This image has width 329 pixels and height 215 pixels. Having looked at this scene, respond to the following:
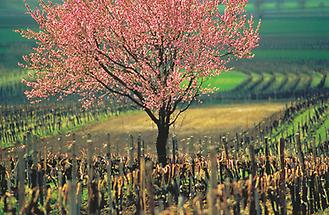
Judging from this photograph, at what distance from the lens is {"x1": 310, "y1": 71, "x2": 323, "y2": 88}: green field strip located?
245 ft

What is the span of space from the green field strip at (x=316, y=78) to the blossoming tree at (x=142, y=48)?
2064 inches

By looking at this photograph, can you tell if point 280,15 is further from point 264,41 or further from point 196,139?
point 196,139

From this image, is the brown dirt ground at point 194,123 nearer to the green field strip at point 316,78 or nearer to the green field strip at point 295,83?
the green field strip at point 295,83

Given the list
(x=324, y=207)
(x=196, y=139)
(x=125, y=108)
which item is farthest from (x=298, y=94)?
(x=324, y=207)

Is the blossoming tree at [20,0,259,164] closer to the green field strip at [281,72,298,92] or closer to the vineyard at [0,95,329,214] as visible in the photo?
the vineyard at [0,95,329,214]

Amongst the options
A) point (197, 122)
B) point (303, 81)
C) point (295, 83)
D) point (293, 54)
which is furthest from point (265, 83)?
point (197, 122)

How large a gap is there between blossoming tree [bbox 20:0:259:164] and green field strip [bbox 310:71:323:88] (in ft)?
172

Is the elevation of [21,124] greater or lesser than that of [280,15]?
lesser

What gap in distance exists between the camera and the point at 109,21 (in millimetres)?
23250

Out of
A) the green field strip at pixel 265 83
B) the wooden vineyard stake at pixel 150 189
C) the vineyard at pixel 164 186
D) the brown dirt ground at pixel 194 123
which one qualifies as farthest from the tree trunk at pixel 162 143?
the green field strip at pixel 265 83

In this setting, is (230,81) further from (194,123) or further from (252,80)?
(194,123)

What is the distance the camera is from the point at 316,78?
79.9m

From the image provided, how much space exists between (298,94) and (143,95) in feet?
155

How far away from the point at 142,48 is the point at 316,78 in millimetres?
60197
